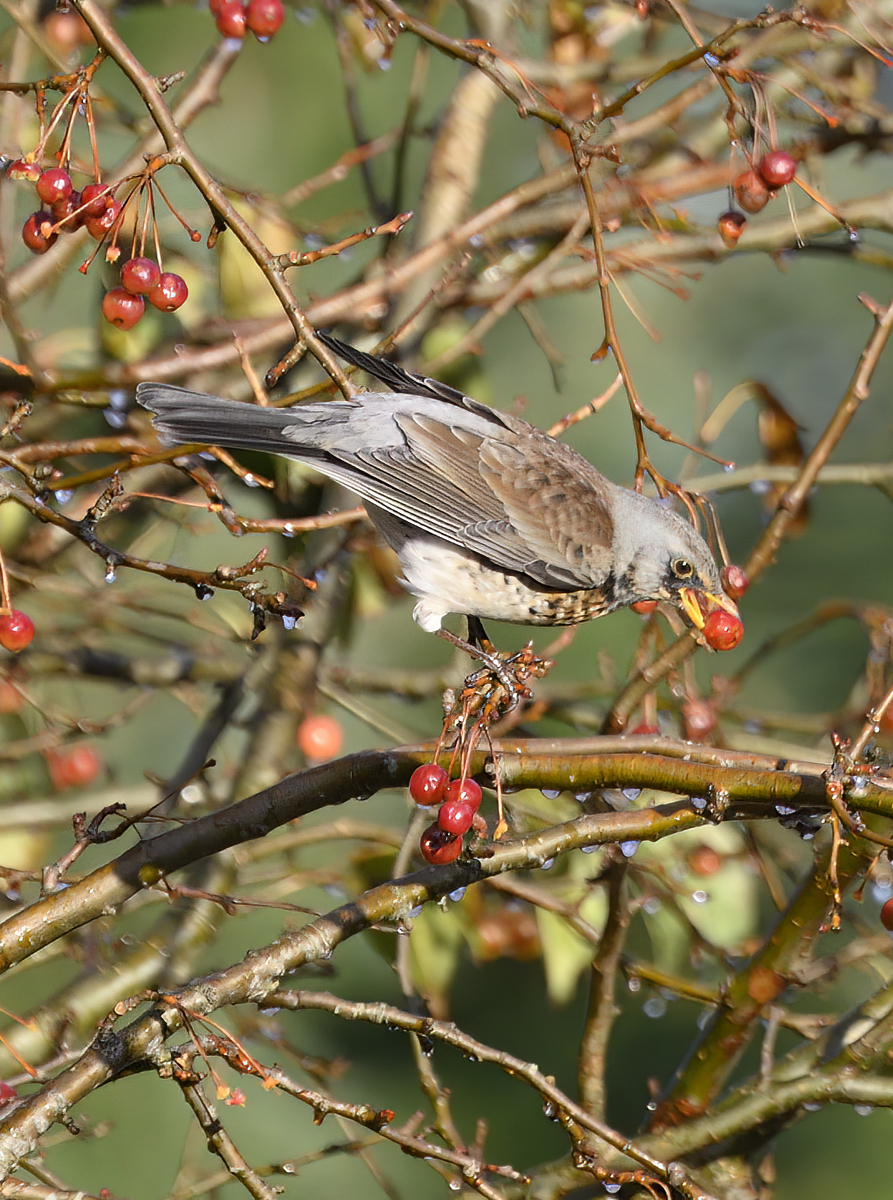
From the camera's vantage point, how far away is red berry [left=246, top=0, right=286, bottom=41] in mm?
2422

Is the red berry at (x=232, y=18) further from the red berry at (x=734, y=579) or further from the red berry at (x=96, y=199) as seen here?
the red berry at (x=734, y=579)

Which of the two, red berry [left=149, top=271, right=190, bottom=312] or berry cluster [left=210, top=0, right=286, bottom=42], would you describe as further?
berry cluster [left=210, top=0, right=286, bottom=42]

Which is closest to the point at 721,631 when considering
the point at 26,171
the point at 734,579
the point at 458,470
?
the point at 734,579

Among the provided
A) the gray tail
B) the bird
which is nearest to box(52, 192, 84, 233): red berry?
the gray tail

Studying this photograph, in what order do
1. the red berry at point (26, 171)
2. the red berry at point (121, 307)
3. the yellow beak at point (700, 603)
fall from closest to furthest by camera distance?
the red berry at point (26, 171), the red berry at point (121, 307), the yellow beak at point (700, 603)

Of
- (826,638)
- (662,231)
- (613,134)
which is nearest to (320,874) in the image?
(662,231)

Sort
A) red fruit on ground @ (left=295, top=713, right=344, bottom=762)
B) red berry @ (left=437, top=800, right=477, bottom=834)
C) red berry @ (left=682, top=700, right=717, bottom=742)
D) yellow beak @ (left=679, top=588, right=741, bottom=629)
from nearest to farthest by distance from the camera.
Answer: red berry @ (left=437, top=800, right=477, bottom=834), yellow beak @ (left=679, top=588, right=741, bottom=629), red berry @ (left=682, top=700, right=717, bottom=742), red fruit on ground @ (left=295, top=713, right=344, bottom=762)

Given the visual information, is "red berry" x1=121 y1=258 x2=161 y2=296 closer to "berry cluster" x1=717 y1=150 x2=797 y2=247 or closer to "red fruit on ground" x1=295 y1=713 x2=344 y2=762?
"berry cluster" x1=717 y1=150 x2=797 y2=247

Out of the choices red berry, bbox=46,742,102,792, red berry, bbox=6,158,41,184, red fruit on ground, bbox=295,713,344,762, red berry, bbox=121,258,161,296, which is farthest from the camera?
red berry, bbox=46,742,102,792

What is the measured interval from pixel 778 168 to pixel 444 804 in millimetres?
1322

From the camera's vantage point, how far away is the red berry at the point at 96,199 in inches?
69.7

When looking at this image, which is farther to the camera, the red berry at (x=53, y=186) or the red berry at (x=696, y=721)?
the red berry at (x=696, y=721)

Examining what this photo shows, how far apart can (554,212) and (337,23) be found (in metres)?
0.69

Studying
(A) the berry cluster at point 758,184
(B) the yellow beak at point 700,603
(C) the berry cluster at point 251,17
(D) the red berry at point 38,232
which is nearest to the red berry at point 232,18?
(C) the berry cluster at point 251,17
